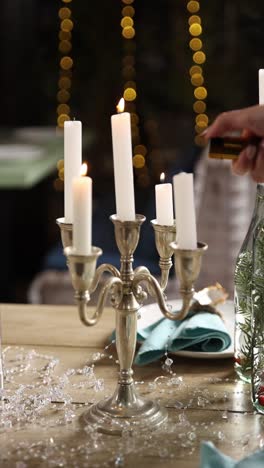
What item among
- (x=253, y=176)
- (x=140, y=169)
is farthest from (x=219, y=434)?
(x=140, y=169)

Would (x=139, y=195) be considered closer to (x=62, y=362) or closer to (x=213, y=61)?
(x=213, y=61)

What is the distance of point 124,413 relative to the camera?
1.20m

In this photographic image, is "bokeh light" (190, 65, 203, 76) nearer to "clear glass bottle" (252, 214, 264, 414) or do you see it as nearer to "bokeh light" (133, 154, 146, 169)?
"bokeh light" (133, 154, 146, 169)

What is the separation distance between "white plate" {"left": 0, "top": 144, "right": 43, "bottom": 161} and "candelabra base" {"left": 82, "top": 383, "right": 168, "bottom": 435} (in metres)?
2.11

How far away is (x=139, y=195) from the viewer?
12.2ft

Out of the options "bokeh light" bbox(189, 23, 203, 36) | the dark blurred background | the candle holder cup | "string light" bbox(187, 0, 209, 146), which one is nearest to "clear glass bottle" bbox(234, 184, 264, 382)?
the candle holder cup

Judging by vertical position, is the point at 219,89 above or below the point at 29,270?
above

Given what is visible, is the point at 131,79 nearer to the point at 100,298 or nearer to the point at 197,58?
the point at 197,58

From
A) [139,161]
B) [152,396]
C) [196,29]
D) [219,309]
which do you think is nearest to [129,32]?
[196,29]

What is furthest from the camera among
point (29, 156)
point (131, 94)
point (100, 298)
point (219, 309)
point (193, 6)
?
point (131, 94)

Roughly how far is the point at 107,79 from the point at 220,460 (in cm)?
314

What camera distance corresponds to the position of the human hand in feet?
3.60

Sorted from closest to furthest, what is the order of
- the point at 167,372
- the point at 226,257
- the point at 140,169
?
the point at 167,372 → the point at 226,257 → the point at 140,169

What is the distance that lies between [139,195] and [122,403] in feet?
8.32
